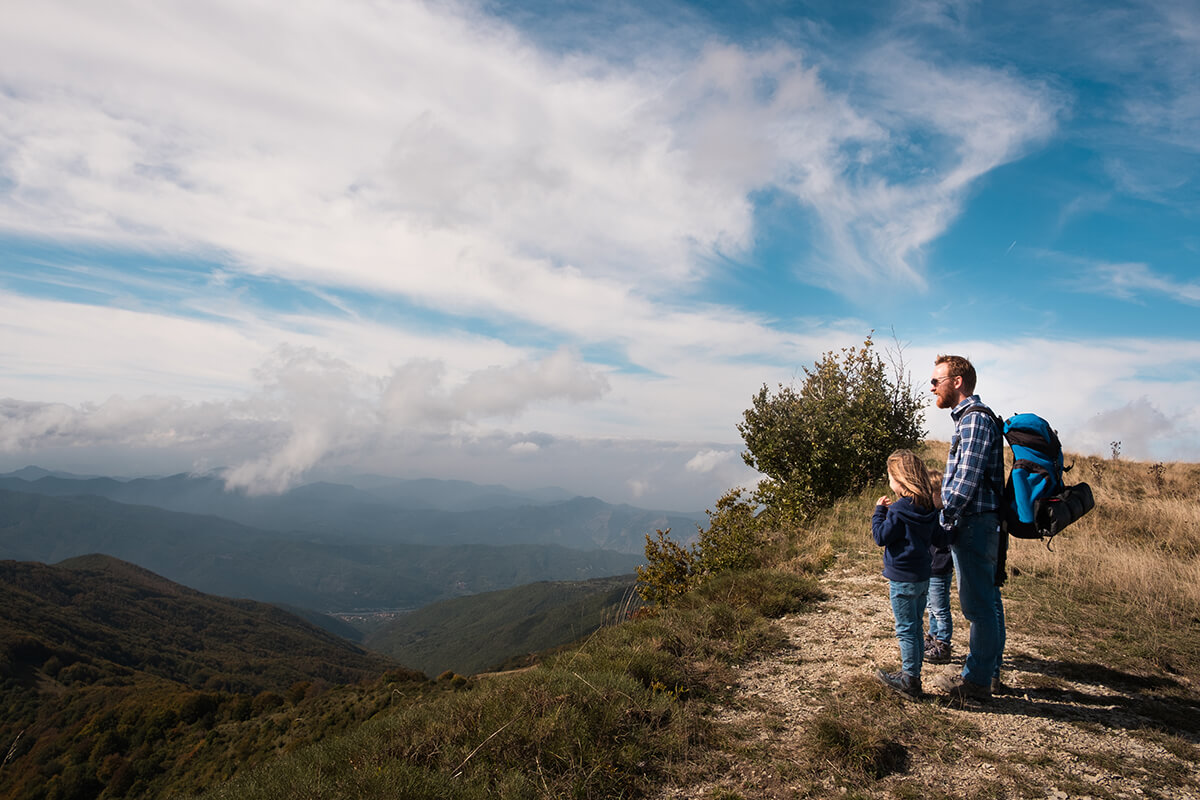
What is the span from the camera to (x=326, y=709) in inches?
1681

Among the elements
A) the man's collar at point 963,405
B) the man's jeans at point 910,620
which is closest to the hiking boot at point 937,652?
the man's jeans at point 910,620

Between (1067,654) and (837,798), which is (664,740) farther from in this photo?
(1067,654)

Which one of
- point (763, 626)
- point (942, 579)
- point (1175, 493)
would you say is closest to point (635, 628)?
point (763, 626)

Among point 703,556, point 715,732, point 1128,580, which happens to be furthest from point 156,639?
point 1128,580

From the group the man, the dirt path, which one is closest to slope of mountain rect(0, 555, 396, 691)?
the dirt path

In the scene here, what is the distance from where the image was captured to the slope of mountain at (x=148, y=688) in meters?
46.9

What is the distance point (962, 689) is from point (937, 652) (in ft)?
2.67

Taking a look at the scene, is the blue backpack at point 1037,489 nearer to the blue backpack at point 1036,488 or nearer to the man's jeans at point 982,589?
the blue backpack at point 1036,488

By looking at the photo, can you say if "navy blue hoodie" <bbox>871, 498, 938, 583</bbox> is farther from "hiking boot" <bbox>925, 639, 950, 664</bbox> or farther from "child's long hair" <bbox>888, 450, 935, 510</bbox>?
"hiking boot" <bbox>925, 639, 950, 664</bbox>

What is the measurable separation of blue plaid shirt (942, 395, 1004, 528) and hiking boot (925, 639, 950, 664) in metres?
1.71

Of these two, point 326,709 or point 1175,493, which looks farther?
point 326,709

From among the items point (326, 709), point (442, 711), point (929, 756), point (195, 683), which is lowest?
point (195, 683)

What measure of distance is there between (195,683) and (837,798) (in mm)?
173593

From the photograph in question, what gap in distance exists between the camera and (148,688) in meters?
88.6
